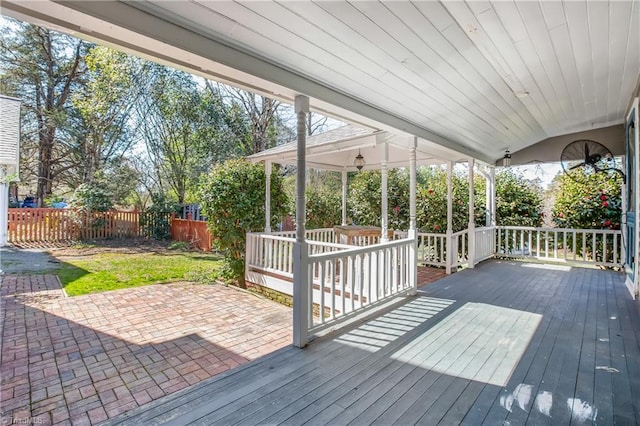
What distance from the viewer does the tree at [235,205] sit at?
649cm

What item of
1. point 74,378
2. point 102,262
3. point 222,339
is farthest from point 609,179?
point 102,262

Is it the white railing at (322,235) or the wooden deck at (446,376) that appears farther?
the white railing at (322,235)

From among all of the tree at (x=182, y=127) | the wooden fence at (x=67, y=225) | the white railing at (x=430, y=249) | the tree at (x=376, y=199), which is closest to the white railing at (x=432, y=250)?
the white railing at (x=430, y=249)

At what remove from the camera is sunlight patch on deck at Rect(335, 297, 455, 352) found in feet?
10.5

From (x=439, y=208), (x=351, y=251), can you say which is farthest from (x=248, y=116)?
(x=351, y=251)

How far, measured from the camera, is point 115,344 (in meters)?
3.49

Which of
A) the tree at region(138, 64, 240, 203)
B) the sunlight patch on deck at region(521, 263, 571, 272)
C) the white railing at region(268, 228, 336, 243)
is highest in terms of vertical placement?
the tree at region(138, 64, 240, 203)

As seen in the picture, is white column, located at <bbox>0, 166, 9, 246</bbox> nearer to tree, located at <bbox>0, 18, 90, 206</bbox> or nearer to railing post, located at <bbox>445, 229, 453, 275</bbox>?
tree, located at <bbox>0, 18, 90, 206</bbox>

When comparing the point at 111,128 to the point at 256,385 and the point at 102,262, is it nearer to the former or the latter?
the point at 102,262

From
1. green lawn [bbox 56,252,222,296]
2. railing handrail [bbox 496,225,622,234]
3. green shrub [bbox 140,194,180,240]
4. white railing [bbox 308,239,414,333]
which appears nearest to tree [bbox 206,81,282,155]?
green shrub [bbox 140,194,180,240]

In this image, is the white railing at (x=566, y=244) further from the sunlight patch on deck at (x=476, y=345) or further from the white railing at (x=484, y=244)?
the sunlight patch on deck at (x=476, y=345)

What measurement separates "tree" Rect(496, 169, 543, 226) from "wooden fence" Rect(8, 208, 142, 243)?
1243 cm

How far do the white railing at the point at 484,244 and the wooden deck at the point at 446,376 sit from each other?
3.12m

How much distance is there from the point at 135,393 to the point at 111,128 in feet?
48.1
